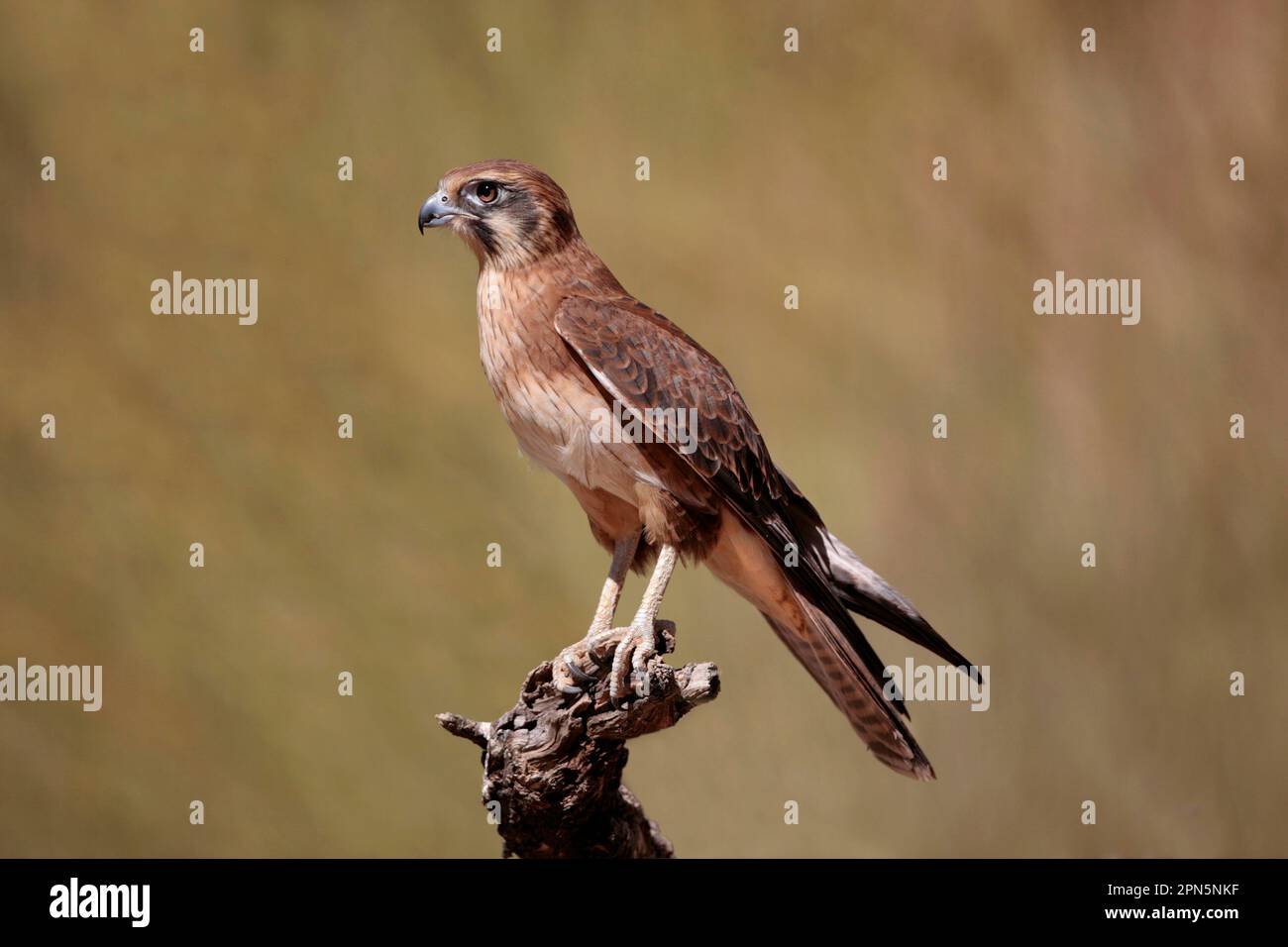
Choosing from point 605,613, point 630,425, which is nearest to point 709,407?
point 630,425

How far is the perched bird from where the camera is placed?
8.95 ft

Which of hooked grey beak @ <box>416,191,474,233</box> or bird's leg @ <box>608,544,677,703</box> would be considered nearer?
bird's leg @ <box>608,544,677,703</box>

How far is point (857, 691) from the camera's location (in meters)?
2.97

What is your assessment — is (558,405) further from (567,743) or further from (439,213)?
(567,743)

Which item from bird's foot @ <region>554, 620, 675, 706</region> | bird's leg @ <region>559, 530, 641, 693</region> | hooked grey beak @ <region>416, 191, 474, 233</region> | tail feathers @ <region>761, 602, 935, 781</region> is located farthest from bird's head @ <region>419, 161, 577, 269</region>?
tail feathers @ <region>761, 602, 935, 781</region>

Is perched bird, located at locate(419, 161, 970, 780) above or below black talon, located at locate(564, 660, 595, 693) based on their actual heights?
above

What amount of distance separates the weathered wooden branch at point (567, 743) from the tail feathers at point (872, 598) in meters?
0.49

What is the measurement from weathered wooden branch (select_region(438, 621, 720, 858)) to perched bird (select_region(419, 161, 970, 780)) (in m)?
0.06

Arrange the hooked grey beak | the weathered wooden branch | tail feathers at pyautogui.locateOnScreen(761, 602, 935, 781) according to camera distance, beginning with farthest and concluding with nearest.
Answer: tail feathers at pyautogui.locateOnScreen(761, 602, 935, 781) < the hooked grey beak < the weathered wooden branch

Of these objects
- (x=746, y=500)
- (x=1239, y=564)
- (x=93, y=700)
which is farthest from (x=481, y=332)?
(x=1239, y=564)

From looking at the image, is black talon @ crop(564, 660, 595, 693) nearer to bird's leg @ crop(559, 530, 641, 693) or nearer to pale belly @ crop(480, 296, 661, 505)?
bird's leg @ crop(559, 530, 641, 693)

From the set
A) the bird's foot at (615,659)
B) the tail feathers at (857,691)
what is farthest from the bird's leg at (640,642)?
the tail feathers at (857,691)

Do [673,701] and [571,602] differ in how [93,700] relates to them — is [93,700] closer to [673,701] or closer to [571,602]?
[571,602]

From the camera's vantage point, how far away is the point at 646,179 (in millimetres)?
4836
